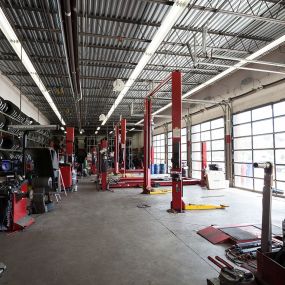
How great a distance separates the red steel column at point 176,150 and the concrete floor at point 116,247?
41 centimetres

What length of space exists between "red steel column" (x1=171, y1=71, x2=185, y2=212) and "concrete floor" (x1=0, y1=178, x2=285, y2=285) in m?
0.41

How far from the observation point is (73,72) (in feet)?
22.8

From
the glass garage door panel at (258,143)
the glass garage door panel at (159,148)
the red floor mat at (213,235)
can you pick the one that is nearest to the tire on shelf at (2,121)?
the red floor mat at (213,235)

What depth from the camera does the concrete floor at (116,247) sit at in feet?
8.86

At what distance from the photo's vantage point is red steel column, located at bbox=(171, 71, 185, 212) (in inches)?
231

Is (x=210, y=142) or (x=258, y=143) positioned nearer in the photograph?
(x=258, y=143)

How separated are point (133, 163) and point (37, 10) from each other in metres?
17.6

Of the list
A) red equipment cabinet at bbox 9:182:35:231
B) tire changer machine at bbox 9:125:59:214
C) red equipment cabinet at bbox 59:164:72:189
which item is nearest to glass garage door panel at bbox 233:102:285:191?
red equipment cabinet at bbox 59:164:72:189

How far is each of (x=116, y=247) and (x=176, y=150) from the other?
310 cm

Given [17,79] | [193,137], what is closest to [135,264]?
[17,79]

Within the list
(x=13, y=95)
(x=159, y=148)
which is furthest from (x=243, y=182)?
(x=159, y=148)

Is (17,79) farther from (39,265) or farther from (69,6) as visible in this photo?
(39,265)

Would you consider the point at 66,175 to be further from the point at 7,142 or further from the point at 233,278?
the point at 233,278

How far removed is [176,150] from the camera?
6.10 meters
